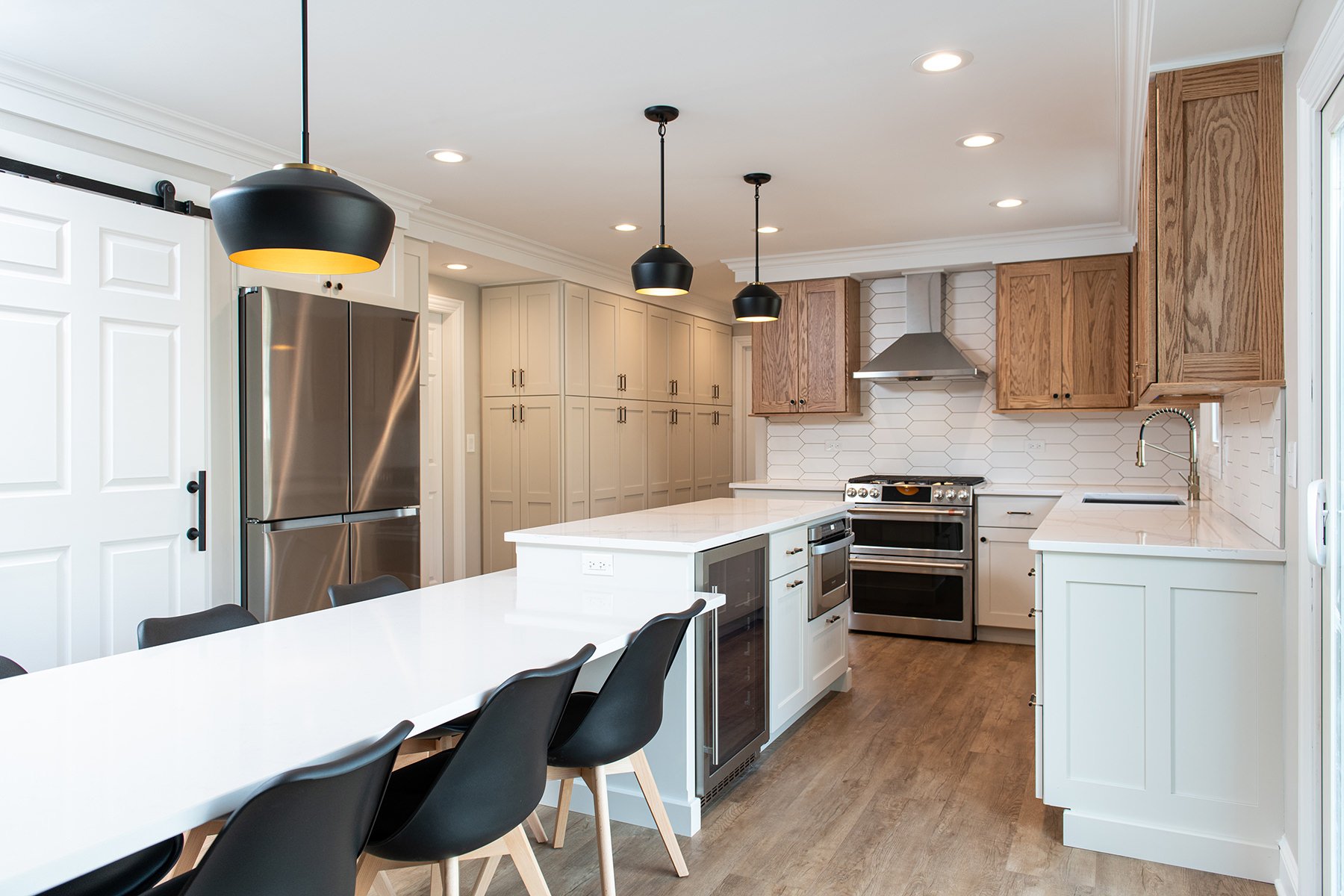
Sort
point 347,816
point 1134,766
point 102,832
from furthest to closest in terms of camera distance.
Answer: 1. point 1134,766
2. point 347,816
3. point 102,832

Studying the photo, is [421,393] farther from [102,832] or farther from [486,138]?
[102,832]

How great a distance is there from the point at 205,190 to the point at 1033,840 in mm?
3779

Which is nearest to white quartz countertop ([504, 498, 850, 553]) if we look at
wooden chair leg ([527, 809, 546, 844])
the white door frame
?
wooden chair leg ([527, 809, 546, 844])

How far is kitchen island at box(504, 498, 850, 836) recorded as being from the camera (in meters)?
2.66

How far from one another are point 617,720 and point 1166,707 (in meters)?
1.59

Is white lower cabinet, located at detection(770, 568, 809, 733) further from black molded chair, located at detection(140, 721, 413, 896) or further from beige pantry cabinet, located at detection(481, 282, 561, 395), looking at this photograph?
beige pantry cabinet, located at detection(481, 282, 561, 395)

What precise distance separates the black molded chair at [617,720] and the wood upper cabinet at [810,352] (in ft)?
12.8

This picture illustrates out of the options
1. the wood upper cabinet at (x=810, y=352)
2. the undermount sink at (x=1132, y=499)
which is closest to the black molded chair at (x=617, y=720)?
the undermount sink at (x=1132, y=499)

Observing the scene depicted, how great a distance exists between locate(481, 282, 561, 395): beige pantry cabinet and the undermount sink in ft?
10.8

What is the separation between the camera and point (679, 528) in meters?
2.99

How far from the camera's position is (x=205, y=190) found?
11.5 ft

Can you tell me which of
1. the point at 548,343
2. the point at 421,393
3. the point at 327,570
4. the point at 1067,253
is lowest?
the point at 327,570

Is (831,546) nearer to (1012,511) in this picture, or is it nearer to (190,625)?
(1012,511)

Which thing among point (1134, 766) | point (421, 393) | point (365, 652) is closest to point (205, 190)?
point (421, 393)
